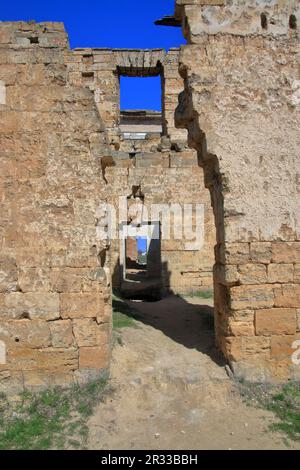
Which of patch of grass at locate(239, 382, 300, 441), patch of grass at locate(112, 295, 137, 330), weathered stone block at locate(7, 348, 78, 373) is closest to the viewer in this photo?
patch of grass at locate(239, 382, 300, 441)

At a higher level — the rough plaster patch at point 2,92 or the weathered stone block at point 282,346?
the rough plaster patch at point 2,92

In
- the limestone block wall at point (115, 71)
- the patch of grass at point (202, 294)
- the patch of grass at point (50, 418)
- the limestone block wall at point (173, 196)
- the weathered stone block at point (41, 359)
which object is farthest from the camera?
the limestone block wall at point (115, 71)

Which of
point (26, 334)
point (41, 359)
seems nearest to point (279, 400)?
point (41, 359)

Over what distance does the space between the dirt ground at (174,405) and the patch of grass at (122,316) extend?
1.46 ft

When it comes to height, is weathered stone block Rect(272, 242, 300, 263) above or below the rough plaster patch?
below

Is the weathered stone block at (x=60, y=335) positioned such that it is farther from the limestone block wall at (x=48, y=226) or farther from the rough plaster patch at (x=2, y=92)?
the rough plaster patch at (x=2, y=92)

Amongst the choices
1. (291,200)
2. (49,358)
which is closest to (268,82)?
(291,200)

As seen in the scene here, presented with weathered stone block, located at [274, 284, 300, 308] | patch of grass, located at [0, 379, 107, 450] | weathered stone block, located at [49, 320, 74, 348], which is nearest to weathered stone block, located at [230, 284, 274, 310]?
weathered stone block, located at [274, 284, 300, 308]

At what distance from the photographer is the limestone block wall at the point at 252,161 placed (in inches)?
189

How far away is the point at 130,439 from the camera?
3832 mm

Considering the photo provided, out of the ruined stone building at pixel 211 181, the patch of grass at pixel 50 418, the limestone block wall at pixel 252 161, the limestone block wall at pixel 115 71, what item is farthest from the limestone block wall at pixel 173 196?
the patch of grass at pixel 50 418

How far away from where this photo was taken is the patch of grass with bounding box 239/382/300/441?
161 inches

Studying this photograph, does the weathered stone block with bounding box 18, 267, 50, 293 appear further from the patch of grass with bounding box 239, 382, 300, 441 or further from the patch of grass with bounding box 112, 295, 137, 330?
the patch of grass with bounding box 239, 382, 300, 441

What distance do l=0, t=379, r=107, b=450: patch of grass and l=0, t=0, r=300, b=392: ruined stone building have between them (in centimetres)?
19
